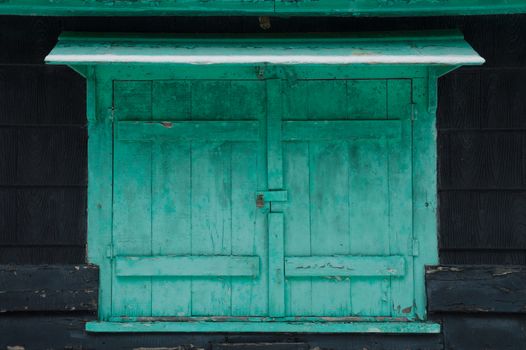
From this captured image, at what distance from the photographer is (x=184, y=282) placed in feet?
13.1

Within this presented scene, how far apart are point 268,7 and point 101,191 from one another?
1486mm

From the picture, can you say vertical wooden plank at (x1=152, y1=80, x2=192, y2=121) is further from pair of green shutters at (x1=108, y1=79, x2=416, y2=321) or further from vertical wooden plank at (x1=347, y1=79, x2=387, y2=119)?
vertical wooden plank at (x1=347, y1=79, x2=387, y2=119)

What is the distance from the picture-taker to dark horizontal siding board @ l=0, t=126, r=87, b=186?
158 inches

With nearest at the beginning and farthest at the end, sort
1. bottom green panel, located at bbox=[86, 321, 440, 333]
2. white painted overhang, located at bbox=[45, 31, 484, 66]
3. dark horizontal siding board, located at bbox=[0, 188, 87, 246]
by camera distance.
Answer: white painted overhang, located at bbox=[45, 31, 484, 66] → bottom green panel, located at bbox=[86, 321, 440, 333] → dark horizontal siding board, located at bbox=[0, 188, 87, 246]

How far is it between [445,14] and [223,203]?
1.71 meters

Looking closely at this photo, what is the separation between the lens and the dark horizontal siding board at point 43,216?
4008 millimetres

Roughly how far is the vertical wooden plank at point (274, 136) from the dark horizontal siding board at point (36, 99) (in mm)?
1139

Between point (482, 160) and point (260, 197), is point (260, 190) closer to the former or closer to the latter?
point (260, 197)

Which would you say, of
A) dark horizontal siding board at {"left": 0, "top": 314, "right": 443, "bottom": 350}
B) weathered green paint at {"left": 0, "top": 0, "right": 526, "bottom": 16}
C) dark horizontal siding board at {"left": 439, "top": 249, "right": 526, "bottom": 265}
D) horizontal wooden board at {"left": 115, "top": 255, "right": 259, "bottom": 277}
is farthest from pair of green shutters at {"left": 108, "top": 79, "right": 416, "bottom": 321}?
weathered green paint at {"left": 0, "top": 0, "right": 526, "bottom": 16}

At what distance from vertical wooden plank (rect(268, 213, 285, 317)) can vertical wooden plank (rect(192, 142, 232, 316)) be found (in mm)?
256

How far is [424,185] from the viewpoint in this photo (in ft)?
13.1

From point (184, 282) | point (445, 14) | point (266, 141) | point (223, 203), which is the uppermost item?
point (445, 14)

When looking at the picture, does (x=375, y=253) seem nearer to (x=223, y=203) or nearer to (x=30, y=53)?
(x=223, y=203)

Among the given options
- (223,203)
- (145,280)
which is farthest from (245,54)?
(145,280)
